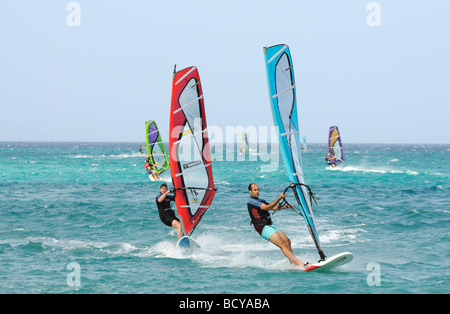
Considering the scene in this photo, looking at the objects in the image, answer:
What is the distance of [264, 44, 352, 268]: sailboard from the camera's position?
777cm

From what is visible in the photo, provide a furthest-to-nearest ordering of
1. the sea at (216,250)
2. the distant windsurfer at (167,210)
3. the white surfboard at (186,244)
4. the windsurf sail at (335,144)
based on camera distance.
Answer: the windsurf sail at (335,144), the distant windsurfer at (167,210), the white surfboard at (186,244), the sea at (216,250)

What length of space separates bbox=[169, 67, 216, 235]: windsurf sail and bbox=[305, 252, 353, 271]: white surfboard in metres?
3.49

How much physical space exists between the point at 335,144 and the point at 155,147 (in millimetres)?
18865

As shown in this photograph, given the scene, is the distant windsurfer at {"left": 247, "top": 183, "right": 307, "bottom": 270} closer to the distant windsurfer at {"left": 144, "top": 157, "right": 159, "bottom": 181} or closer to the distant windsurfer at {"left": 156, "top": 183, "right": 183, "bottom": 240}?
the distant windsurfer at {"left": 156, "top": 183, "right": 183, "bottom": 240}

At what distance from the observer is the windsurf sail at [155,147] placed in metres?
29.3

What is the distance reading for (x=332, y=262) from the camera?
8.41 metres

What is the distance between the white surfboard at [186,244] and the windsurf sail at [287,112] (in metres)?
3.34

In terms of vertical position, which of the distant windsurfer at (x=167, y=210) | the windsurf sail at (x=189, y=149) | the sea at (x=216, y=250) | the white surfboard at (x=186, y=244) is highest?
the windsurf sail at (x=189, y=149)

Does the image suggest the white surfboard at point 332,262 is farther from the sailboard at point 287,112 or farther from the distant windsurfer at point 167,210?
the distant windsurfer at point 167,210

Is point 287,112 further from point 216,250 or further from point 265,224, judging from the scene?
point 216,250

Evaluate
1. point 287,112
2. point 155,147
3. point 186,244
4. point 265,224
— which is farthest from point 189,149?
point 155,147

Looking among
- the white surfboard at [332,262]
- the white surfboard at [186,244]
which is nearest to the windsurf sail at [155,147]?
the white surfboard at [186,244]

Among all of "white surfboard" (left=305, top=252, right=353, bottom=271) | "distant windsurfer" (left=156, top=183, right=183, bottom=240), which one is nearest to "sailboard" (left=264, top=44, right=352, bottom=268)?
"white surfboard" (left=305, top=252, right=353, bottom=271)

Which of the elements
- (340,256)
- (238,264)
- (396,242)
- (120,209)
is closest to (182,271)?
(238,264)
